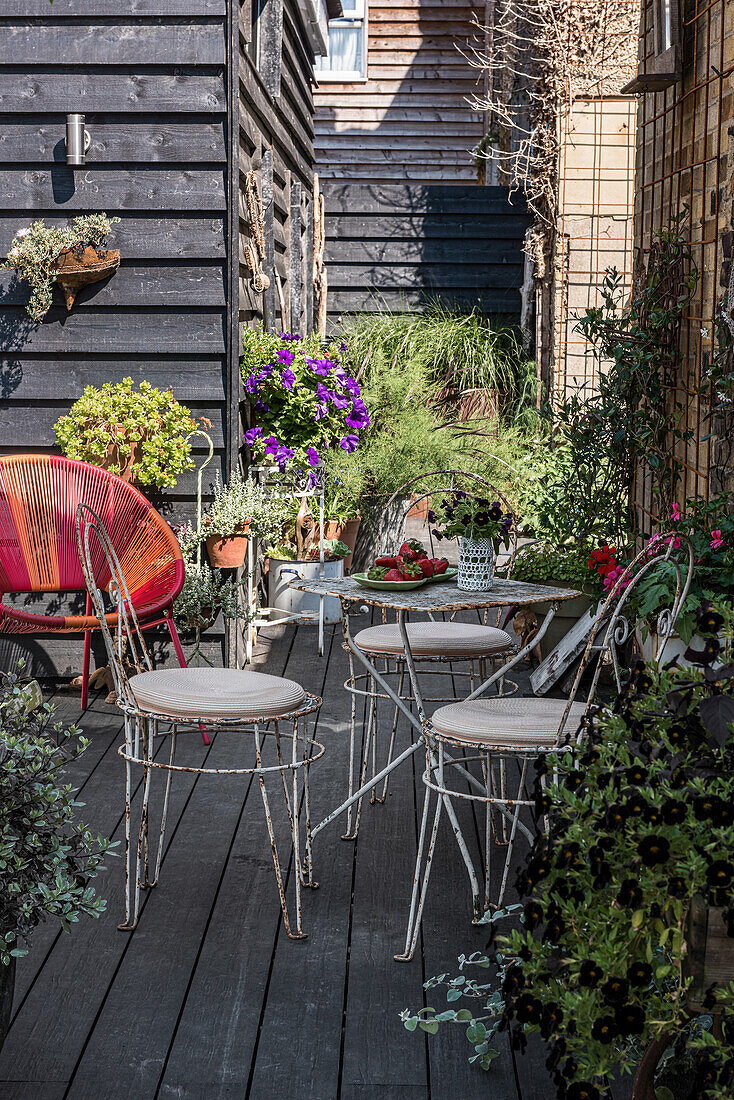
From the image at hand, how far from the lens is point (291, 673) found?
4.88m

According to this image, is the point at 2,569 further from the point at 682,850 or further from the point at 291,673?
the point at 682,850

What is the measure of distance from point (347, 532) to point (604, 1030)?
467 centimetres

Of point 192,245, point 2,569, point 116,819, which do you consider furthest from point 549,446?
point 116,819

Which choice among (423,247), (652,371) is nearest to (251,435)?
(652,371)

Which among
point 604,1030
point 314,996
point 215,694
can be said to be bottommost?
point 314,996

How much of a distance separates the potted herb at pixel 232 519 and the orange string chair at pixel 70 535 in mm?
275

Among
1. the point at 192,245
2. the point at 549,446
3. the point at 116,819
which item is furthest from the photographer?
the point at 549,446

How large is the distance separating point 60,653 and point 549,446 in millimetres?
3670

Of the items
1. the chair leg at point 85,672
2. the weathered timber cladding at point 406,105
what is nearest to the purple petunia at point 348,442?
the chair leg at point 85,672

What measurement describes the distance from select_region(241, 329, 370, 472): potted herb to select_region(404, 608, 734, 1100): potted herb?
3328mm

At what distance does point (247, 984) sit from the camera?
92.7 inches

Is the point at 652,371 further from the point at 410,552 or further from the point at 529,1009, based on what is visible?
the point at 529,1009

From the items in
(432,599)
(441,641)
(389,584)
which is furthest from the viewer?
(441,641)

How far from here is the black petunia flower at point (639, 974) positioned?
63.1 inches
